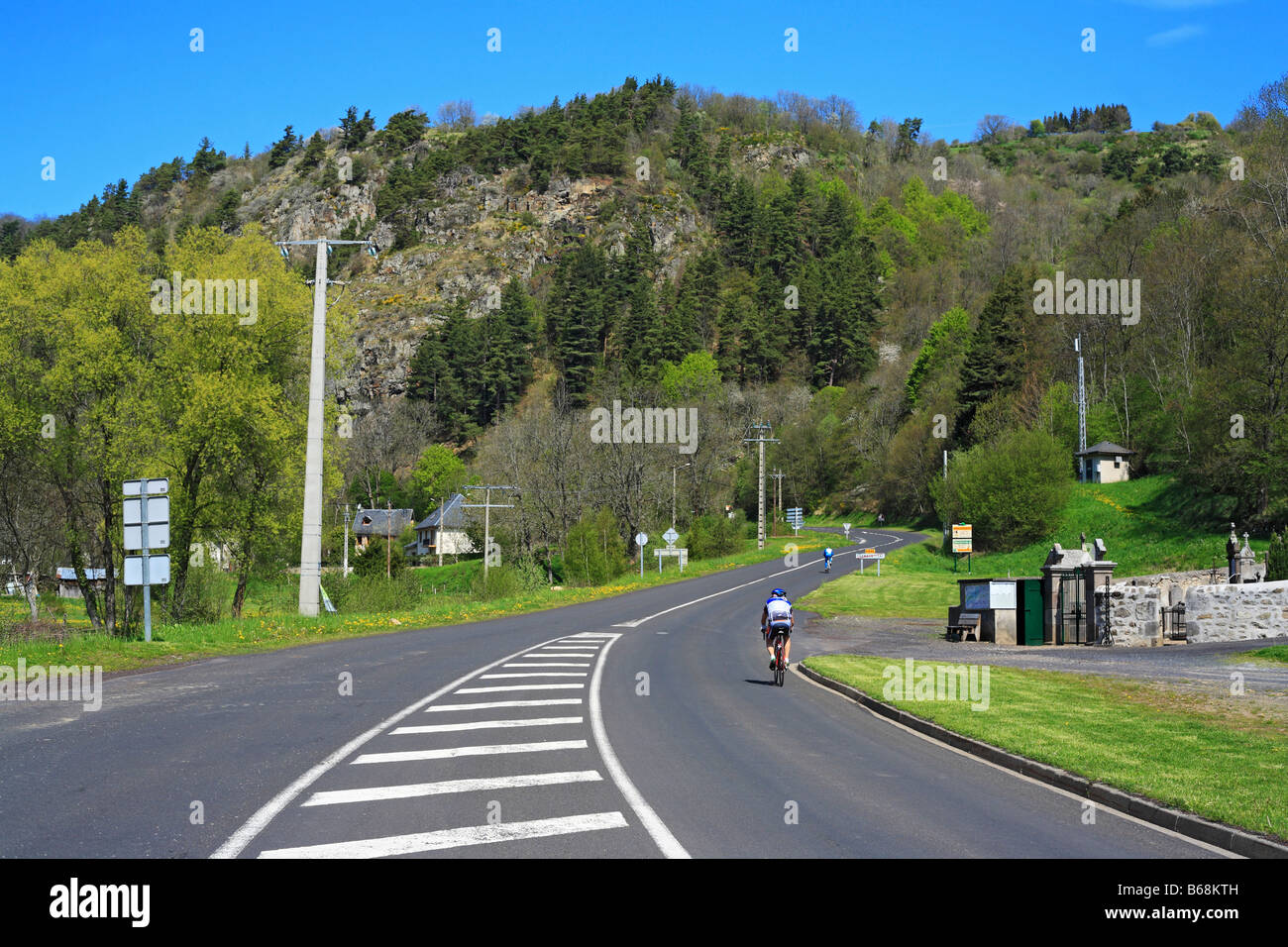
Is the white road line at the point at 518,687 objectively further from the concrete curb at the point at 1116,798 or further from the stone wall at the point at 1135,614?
the stone wall at the point at 1135,614

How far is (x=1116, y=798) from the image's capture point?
9.16 meters

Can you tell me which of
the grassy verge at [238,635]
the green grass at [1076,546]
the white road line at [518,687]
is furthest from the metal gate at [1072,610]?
the grassy verge at [238,635]

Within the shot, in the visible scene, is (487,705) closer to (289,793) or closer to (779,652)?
(289,793)

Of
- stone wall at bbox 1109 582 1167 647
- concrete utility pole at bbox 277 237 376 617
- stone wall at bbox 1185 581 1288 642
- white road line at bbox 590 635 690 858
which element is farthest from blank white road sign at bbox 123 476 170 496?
stone wall at bbox 1185 581 1288 642

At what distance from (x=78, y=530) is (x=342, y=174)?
17112cm

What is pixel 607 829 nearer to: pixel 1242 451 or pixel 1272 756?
pixel 1272 756

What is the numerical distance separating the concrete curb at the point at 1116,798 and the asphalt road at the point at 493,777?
242 millimetres

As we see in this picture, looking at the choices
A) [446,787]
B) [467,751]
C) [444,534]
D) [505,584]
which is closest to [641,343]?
[444,534]

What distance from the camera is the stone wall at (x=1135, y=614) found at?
27.7 m

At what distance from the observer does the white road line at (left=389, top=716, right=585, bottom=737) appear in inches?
458

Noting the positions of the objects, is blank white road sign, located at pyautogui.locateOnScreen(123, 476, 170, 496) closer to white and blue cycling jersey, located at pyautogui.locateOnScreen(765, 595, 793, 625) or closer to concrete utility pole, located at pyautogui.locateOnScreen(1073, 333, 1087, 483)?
white and blue cycling jersey, located at pyautogui.locateOnScreen(765, 595, 793, 625)

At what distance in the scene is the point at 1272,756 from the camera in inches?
422

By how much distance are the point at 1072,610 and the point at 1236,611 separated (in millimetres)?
4370
